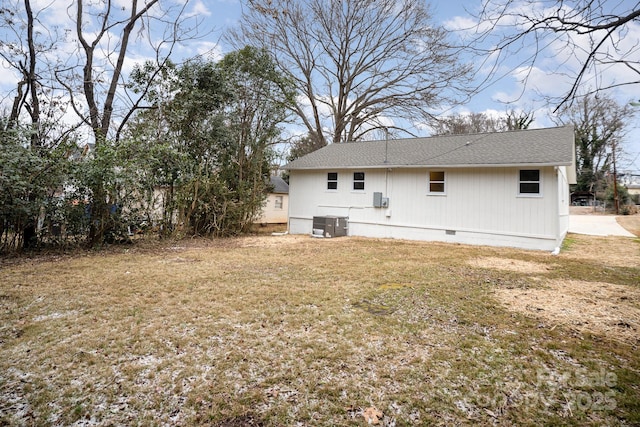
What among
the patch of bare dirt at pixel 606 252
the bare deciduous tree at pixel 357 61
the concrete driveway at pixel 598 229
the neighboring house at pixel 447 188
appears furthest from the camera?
the bare deciduous tree at pixel 357 61

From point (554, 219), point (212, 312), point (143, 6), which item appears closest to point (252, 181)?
point (143, 6)

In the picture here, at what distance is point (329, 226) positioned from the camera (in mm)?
11773

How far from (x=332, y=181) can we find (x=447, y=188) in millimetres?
→ 4394

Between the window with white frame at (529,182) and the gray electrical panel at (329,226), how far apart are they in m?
5.91

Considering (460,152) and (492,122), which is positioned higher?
(492,122)

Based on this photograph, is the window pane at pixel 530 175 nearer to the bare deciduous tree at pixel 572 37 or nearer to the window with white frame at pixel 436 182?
the window with white frame at pixel 436 182

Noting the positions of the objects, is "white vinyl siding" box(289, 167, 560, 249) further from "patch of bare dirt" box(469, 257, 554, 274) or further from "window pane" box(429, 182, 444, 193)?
"patch of bare dirt" box(469, 257, 554, 274)

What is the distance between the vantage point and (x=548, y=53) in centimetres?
276

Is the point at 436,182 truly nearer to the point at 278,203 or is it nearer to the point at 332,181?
the point at 332,181

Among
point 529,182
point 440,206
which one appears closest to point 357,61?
point 440,206

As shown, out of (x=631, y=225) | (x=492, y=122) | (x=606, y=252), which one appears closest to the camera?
(x=606, y=252)

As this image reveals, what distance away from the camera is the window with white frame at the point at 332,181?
41.3 feet

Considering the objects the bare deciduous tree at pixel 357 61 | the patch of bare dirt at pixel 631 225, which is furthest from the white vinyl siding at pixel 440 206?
the patch of bare dirt at pixel 631 225

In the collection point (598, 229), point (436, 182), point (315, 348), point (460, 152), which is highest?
point (460, 152)
